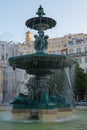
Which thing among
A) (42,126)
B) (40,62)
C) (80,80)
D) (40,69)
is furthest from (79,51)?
(42,126)

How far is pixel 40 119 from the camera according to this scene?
58.8 ft

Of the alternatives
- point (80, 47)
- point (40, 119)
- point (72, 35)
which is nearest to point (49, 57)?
point (40, 119)

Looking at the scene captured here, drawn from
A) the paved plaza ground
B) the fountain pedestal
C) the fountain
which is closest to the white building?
the fountain

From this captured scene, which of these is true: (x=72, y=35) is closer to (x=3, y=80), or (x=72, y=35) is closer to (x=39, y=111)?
(x=3, y=80)

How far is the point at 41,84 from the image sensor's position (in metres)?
20.8

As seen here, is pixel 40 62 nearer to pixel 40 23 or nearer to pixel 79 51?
pixel 40 23

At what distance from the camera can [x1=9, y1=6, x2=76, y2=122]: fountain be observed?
18.7 meters

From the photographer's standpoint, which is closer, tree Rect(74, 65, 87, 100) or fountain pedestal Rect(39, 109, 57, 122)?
fountain pedestal Rect(39, 109, 57, 122)

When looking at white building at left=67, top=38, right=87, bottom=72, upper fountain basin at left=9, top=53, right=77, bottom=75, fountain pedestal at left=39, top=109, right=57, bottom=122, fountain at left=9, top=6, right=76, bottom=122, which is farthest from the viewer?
white building at left=67, top=38, right=87, bottom=72

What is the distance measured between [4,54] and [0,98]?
452 inches

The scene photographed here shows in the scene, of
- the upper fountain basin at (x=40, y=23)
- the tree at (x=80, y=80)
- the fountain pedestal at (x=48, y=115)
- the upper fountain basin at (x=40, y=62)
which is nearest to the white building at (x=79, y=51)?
the tree at (x=80, y=80)

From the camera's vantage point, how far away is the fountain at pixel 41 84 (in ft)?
61.4

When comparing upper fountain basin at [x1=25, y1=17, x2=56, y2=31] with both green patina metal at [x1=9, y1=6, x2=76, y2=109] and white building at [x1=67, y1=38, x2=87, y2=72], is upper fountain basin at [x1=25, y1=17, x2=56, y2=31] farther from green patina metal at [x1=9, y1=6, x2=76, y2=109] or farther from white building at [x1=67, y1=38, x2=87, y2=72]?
white building at [x1=67, y1=38, x2=87, y2=72]

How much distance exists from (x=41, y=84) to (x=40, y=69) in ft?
3.20
